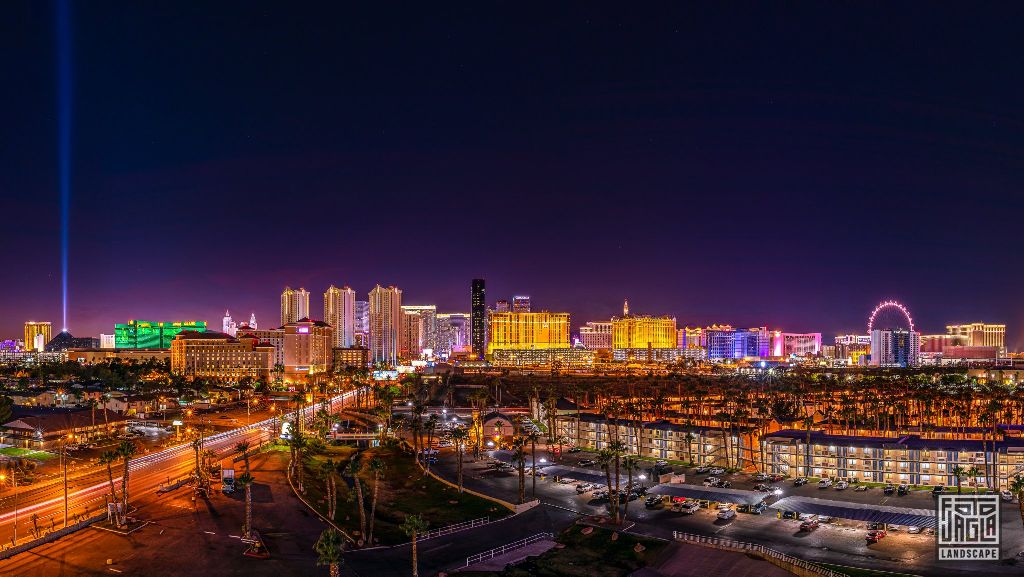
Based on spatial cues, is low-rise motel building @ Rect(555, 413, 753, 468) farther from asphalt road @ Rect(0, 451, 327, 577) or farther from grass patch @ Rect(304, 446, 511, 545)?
asphalt road @ Rect(0, 451, 327, 577)

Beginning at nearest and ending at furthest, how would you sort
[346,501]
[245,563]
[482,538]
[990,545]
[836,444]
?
[245,563] < [990,545] < [482,538] < [346,501] < [836,444]

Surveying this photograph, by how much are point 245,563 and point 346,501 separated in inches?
628

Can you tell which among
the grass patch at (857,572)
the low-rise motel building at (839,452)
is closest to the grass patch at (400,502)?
the grass patch at (857,572)

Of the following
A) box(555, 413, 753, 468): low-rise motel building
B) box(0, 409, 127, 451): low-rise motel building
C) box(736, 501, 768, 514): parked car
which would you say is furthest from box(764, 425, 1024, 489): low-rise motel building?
box(0, 409, 127, 451): low-rise motel building

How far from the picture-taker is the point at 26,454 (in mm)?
61188

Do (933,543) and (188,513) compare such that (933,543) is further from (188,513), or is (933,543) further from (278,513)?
(188,513)

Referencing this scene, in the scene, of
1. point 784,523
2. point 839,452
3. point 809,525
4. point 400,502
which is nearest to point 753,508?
point 784,523

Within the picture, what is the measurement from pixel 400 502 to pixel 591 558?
18032 millimetres

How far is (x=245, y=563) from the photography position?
115ft

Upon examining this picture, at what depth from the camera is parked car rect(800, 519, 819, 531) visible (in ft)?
144

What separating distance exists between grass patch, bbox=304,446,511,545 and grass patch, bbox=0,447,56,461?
20.8m

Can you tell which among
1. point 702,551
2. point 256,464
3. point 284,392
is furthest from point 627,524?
point 284,392

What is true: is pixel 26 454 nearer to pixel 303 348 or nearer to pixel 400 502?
pixel 400 502

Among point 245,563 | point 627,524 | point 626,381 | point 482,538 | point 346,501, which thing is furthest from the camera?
point 626,381
